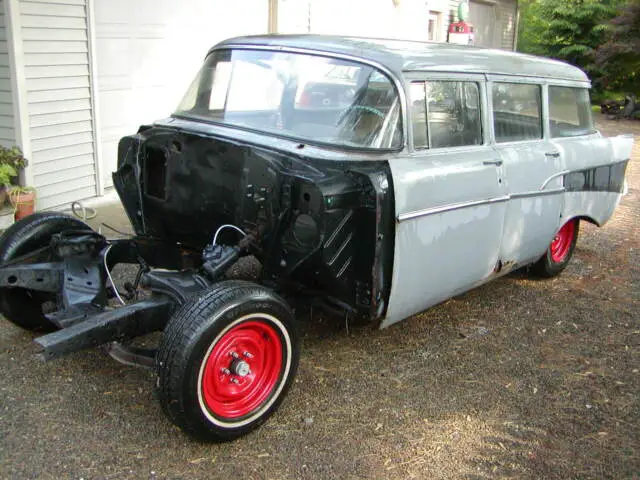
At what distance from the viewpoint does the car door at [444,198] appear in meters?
3.75

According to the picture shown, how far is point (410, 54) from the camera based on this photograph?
4031mm

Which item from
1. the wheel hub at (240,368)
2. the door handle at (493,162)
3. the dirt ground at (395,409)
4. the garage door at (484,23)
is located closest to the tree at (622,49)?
the garage door at (484,23)

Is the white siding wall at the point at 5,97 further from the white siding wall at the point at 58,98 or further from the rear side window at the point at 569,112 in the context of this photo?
the rear side window at the point at 569,112

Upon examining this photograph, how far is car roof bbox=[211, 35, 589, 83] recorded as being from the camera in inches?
154

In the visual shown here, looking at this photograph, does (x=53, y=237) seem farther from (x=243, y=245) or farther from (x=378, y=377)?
(x=378, y=377)

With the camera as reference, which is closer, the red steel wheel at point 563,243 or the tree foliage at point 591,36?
the red steel wheel at point 563,243

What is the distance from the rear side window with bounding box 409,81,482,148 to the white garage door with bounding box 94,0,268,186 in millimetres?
4564

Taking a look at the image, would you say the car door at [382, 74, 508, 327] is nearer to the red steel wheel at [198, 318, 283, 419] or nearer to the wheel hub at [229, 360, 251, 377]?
the red steel wheel at [198, 318, 283, 419]

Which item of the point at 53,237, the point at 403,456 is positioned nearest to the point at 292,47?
the point at 53,237

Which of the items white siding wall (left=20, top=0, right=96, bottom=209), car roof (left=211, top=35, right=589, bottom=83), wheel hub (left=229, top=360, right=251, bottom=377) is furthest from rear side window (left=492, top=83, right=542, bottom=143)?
white siding wall (left=20, top=0, right=96, bottom=209)

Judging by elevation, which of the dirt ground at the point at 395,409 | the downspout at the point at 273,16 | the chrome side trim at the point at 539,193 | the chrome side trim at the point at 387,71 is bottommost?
the dirt ground at the point at 395,409

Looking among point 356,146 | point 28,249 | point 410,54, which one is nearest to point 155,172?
point 28,249

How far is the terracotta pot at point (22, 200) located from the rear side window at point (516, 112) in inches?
171

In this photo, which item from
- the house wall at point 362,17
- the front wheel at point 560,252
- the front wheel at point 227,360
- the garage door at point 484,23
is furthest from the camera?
the garage door at point 484,23
